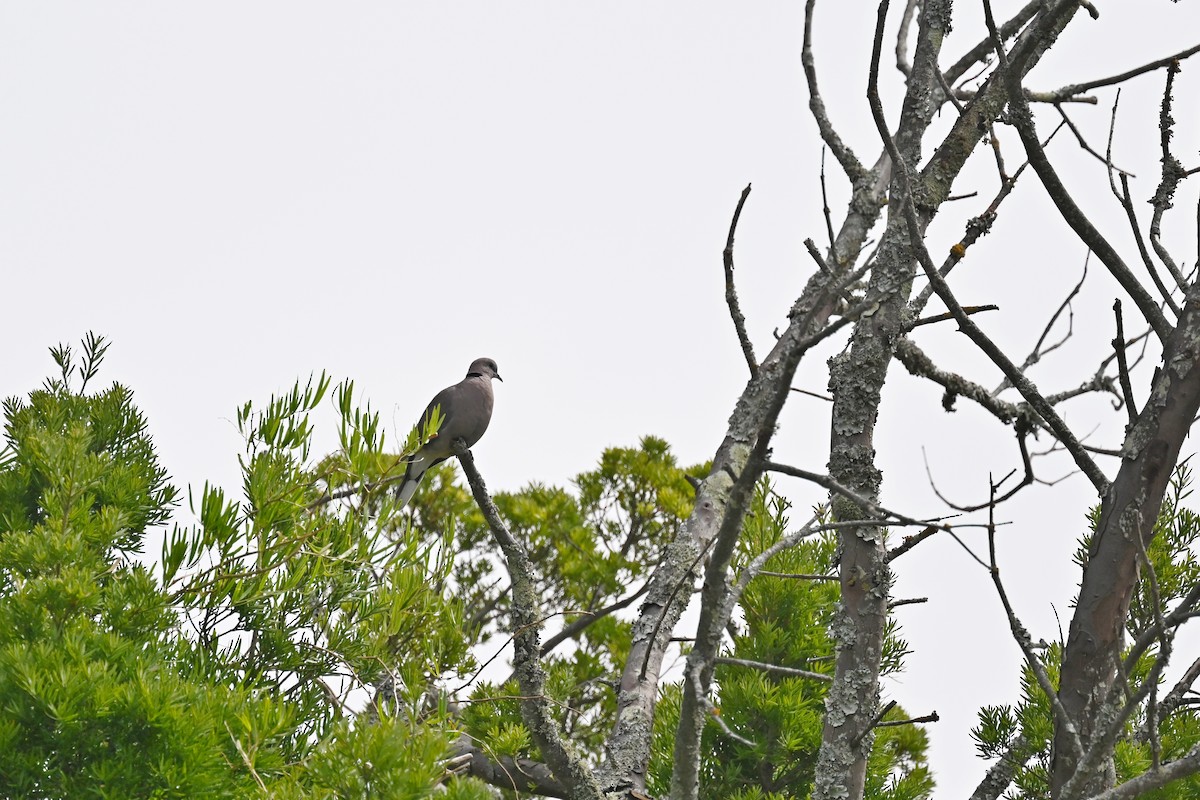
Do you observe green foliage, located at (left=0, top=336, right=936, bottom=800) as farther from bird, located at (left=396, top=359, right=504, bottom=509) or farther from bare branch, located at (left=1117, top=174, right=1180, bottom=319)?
bird, located at (left=396, top=359, right=504, bottom=509)

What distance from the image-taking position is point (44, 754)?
217cm

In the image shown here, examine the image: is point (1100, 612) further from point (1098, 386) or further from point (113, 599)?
point (113, 599)

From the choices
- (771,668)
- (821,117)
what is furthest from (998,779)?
(821,117)

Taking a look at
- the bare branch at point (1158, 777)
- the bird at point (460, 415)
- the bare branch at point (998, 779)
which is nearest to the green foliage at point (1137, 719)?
the bare branch at point (998, 779)

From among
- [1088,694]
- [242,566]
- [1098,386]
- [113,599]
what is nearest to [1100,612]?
[1088,694]

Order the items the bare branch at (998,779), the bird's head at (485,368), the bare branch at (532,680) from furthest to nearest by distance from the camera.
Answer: the bird's head at (485,368) < the bare branch at (998,779) < the bare branch at (532,680)

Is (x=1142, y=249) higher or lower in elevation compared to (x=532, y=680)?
higher

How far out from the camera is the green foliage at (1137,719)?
342 centimetres

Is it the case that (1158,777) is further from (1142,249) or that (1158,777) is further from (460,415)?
(460,415)

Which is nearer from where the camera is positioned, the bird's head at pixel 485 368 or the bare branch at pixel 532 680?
the bare branch at pixel 532 680

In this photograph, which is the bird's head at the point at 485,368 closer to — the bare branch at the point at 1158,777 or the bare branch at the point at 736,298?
the bare branch at the point at 736,298

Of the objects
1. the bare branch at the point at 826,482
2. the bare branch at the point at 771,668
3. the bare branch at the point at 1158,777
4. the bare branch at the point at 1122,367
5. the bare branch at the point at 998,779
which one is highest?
the bare branch at the point at 1122,367

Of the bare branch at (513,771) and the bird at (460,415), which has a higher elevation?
the bird at (460,415)

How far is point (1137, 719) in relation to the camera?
3.97 meters
